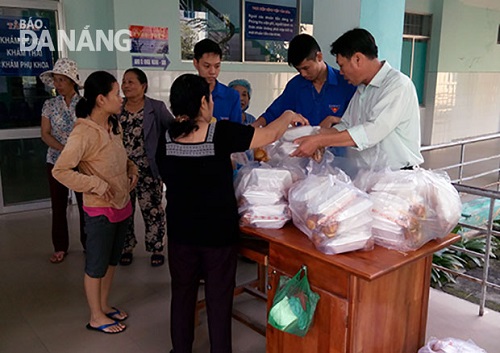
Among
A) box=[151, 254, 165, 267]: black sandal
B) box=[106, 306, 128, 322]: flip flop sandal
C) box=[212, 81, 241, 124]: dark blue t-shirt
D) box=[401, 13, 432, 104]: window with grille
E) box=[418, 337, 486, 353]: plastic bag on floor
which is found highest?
box=[401, 13, 432, 104]: window with grille

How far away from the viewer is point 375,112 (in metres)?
1.88

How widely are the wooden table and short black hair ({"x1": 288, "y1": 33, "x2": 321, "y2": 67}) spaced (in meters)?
1.01

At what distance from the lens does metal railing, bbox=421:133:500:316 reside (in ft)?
7.87

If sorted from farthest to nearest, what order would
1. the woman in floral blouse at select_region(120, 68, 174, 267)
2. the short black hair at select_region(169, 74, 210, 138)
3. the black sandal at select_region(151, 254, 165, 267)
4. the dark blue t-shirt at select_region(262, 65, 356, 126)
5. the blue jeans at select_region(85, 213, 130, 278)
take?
the black sandal at select_region(151, 254, 165, 267), the woman in floral blouse at select_region(120, 68, 174, 267), the dark blue t-shirt at select_region(262, 65, 356, 126), the blue jeans at select_region(85, 213, 130, 278), the short black hair at select_region(169, 74, 210, 138)

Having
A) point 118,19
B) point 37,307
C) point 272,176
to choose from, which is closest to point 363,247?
point 272,176

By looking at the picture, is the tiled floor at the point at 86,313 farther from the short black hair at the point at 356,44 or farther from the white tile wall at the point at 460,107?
the white tile wall at the point at 460,107

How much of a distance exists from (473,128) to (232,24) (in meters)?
6.56

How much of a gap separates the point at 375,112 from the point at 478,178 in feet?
18.2

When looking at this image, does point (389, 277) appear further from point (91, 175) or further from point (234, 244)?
point (91, 175)

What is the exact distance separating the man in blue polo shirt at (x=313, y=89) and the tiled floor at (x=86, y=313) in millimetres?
1121

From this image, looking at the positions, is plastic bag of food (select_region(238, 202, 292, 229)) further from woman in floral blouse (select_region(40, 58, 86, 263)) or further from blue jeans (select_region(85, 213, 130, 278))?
woman in floral blouse (select_region(40, 58, 86, 263))

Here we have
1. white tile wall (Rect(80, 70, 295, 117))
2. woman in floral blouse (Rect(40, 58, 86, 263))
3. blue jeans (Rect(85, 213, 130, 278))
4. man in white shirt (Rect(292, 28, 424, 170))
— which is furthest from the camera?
white tile wall (Rect(80, 70, 295, 117))

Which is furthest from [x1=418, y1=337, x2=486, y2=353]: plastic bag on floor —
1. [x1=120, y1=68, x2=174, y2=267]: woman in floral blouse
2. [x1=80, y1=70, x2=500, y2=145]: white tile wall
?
[x1=80, y1=70, x2=500, y2=145]: white tile wall

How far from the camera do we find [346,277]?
1498 millimetres
